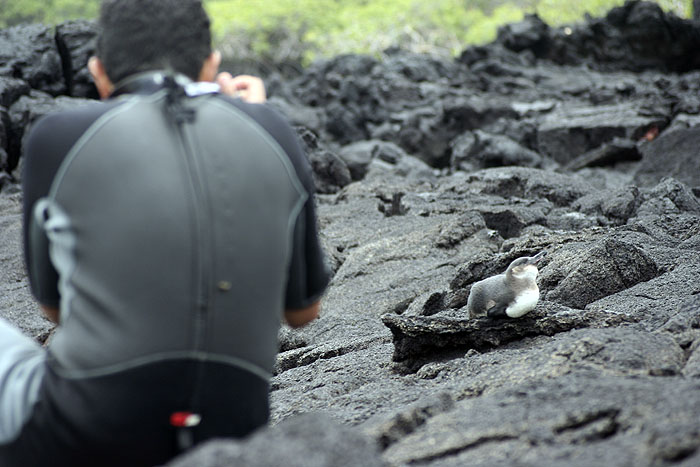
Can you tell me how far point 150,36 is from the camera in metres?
2.47

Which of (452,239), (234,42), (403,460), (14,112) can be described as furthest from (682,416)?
(234,42)

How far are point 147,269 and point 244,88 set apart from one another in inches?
32.2

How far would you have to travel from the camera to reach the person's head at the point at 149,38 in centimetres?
246

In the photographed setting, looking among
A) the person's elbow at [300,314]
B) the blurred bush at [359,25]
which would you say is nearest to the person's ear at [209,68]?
the person's elbow at [300,314]

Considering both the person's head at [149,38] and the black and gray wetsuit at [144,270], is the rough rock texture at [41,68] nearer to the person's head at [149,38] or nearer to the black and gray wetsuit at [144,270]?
the person's head at [149,38]

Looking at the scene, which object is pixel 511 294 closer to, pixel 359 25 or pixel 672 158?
pixel 672 158

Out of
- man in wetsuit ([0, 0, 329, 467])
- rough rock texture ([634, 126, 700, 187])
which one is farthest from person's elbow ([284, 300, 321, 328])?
rough rock texture ([634, 126, 700, 187])

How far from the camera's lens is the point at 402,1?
173 feet

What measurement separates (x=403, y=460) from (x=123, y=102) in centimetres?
137

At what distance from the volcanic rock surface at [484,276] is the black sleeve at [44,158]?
0.80 meters

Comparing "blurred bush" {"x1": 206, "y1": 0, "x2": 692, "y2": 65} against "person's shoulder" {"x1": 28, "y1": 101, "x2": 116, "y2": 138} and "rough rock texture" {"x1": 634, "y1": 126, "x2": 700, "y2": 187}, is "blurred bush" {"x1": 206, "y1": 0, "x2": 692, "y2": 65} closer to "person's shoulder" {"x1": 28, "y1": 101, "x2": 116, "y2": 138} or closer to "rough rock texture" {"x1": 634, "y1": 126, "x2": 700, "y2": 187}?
"rough rock texture" {"x1": 634, "y1": 126, "x2": 700, "y2": 187}

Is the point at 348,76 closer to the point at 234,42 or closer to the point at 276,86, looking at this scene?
the point at 276,86

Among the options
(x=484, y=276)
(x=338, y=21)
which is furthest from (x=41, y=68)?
(x=338, y=21)

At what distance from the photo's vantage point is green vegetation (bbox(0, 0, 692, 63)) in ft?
156
